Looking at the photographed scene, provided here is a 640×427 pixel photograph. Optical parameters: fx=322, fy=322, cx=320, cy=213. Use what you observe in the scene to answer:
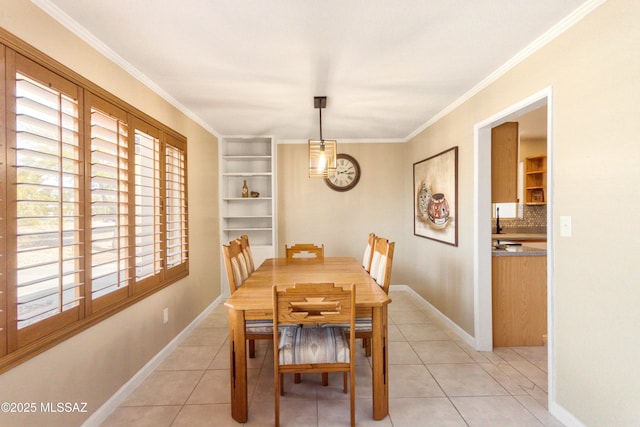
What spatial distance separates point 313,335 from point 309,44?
1852 mm

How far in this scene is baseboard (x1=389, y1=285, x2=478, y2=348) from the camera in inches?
121

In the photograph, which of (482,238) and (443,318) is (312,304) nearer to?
(482,238)

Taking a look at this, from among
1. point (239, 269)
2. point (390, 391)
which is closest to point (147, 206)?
point (239, 269)

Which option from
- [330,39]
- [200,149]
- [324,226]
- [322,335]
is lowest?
[322,335]

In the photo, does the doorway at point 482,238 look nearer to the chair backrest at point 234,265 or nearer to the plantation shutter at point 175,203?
the chair backrest at point 234,265

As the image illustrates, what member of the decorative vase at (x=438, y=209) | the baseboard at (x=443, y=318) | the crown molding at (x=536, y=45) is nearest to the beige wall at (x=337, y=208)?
the baseboard at (x=443, y=318)

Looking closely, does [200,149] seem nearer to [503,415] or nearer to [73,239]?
[73,239]

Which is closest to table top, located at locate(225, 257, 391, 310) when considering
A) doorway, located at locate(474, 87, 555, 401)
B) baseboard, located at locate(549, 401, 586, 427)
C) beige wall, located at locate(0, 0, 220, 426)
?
beige wall, located at locate(0, 0, 220, 426)

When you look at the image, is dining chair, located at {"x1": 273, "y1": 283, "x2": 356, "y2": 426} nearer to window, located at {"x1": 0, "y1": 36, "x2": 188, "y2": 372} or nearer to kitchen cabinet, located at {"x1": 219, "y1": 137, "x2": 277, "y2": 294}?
window, located at {"x1": 0, "y1": 36, "x2": 188, "y2": 372}

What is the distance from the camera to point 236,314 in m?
1.93

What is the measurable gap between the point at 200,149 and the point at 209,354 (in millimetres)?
2304

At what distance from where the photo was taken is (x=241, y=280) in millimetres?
2711

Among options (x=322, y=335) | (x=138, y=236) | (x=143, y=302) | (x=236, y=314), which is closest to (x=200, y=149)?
(x=138, y=236)

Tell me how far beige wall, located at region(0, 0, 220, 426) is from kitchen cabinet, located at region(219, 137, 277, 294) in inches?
41.2
